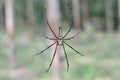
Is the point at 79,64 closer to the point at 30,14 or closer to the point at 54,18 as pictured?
the point at 54,18

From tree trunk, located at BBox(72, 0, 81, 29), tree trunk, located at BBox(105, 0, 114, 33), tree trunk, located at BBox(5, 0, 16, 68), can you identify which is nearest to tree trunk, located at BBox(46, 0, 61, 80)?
tree trunk, located at BBox(5, 0, 16, 68)

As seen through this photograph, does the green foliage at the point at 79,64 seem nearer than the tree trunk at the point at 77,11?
Yes

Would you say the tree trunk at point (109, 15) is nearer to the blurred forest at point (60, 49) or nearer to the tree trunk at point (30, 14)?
the blurred forest at point (60, 49)

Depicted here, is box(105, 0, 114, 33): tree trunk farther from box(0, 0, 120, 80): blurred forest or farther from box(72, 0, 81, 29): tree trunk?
box(72, 0, 81, 29): tree trunk

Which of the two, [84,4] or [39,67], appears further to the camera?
[84,4]

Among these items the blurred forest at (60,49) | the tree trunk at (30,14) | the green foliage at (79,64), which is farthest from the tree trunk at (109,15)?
the green foliage at (79,64)

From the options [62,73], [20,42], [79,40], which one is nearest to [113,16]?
[79,40]

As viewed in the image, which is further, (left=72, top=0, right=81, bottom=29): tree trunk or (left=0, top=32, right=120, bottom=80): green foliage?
(left=72, top=0, right=81, bottom=29): tree trunk

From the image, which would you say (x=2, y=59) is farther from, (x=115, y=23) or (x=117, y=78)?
(x=115, y=23)
